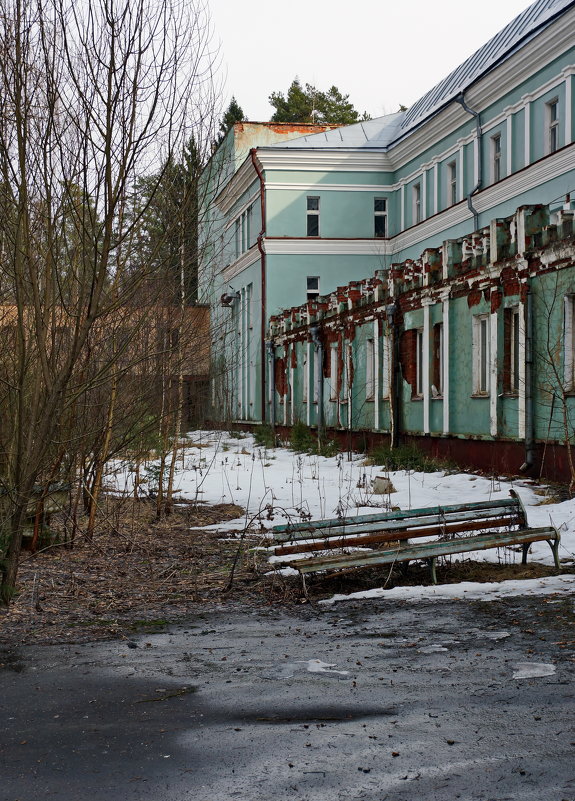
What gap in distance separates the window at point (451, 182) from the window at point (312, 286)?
760 cm

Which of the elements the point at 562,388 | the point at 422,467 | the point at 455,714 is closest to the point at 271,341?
the point at 422,467

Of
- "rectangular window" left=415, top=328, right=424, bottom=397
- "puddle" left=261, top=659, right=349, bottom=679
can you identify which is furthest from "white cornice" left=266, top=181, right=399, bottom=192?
"puddle" left=261, top=659, right=349, bottom=679

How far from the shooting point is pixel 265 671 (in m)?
6.35

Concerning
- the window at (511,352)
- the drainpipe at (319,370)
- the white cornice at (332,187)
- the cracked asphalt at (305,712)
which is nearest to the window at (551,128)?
the drainpipe at (319,370)

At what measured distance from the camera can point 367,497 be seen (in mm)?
15961

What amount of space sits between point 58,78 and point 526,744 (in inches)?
223

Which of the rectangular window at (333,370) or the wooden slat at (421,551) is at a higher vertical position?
the rectangular window at (333,370)

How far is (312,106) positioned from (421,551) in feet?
212

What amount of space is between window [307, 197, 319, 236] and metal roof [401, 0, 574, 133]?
465 cm

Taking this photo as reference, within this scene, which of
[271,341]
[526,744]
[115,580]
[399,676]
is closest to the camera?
[526,744]

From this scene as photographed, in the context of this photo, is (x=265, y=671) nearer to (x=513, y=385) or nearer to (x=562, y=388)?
(x=562, y=388)

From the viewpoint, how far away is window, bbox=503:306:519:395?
56.6ft

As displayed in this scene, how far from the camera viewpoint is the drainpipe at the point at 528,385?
1622cm

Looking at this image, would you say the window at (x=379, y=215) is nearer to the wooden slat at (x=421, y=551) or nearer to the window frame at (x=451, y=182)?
the window frame at (x=451, y=182)
